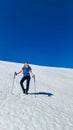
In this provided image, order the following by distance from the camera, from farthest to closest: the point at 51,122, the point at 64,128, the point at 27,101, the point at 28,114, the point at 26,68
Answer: the point at 26,68 → the point at 27,101 → the point at 28,114 → the point at 51,122 → the point at 64,128

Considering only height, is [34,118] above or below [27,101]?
below

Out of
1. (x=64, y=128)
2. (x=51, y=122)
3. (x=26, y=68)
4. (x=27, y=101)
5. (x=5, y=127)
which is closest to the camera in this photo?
(x=5, y=127)

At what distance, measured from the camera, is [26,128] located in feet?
23.6

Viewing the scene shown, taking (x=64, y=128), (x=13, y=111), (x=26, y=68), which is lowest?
(x=64, y=128)

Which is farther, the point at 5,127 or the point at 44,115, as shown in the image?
the point at 44,115

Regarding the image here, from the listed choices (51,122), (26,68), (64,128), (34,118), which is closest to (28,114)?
(34,118)

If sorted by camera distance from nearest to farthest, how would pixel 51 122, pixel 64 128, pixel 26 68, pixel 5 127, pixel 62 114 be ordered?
pixel 5 127 → pixel 64 128 → pixel 51 122 → pixel 62 114 → pixel 26 68

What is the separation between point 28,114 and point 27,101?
2.45 metres

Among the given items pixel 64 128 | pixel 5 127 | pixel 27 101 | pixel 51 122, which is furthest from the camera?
pixel 27 101

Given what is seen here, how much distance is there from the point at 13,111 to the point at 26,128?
1.83m

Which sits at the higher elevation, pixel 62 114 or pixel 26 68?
pixel 26 68

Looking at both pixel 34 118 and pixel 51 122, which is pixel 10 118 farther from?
pixel 51 122

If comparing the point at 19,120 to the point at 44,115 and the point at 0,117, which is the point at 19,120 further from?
the point at 44,115

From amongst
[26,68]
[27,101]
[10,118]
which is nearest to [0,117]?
[10,118]
